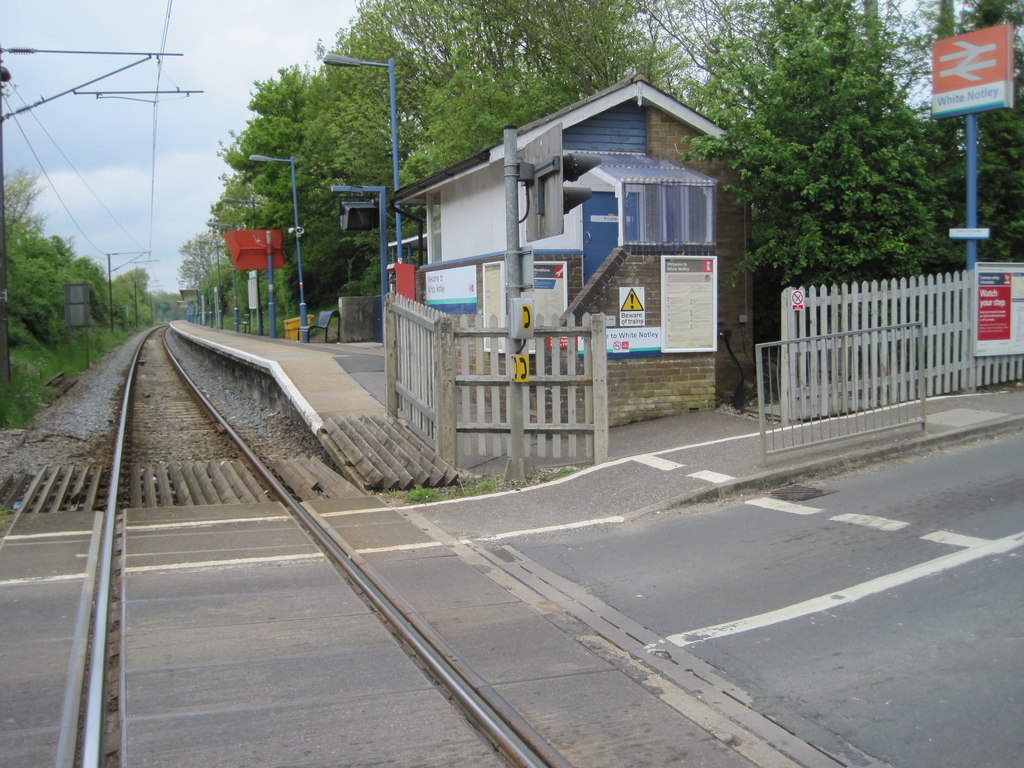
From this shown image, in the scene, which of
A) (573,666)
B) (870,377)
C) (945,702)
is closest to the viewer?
(945,702)

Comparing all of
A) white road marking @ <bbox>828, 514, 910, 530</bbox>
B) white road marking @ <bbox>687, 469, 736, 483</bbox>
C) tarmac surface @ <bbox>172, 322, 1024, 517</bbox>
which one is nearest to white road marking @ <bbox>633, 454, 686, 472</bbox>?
tarmac surface @ <bbox>172, 322, 1024, 517</bbox>

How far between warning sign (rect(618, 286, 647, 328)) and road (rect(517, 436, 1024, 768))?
4.24 meters

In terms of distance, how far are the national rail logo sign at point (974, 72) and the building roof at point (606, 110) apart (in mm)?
3059

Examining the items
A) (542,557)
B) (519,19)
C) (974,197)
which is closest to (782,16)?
(974,197)

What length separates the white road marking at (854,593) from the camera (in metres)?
5.23

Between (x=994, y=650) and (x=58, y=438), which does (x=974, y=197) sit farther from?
(x=58, y=438)

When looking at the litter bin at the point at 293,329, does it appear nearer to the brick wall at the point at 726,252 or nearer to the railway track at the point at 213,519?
the railway track at the point at 213,519

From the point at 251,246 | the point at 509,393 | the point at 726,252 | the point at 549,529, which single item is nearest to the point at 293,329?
the point at 251,246

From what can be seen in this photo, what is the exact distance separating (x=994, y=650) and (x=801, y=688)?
3.52 ft

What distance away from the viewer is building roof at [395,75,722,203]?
43.7 ft

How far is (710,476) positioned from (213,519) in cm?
471

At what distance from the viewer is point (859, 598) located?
220 inches

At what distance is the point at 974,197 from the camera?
12.5 metres

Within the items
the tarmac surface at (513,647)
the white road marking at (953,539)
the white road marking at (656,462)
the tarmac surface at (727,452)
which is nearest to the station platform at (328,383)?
the tarmac surface at (727,452)
